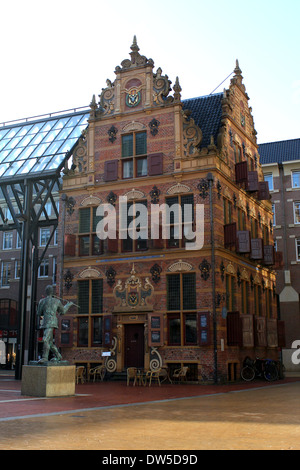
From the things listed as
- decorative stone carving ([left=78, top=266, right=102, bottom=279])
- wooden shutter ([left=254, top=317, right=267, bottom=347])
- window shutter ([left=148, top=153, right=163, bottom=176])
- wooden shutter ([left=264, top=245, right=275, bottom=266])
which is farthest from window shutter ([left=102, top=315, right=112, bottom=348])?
wooden shutter ([left=264, top=245, right=275, bottom=266])

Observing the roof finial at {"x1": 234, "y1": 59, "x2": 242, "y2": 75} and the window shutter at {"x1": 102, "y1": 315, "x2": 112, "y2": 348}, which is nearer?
the window shutter at {"x1": 102, "y1": 315, "x2": 112, "y2": 348}

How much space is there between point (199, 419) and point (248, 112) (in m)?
23.9

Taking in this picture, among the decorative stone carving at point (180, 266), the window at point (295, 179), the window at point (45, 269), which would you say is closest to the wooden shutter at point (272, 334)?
the decorative stone carving at point (180, 266)

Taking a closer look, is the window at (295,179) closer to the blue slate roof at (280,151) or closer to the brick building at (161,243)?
the blue slate roof at (280,151)

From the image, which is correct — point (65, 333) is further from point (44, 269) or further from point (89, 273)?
point (44, 269)

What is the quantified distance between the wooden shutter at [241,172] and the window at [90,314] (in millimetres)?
8635

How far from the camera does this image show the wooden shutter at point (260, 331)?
85.5ft

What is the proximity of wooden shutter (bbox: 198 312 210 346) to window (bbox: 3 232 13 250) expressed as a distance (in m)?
28.3

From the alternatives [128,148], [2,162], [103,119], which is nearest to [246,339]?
[128,148]

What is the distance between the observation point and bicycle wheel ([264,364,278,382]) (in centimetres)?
2577

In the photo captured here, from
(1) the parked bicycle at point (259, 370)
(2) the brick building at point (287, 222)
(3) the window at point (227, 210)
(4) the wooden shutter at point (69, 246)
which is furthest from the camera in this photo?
(2) the brick building at point (287, 222)

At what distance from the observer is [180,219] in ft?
80.7

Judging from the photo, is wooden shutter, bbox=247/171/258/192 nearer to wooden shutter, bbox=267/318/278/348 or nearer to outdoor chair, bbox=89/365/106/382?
wooden shutter, bbox=267/318/278/348

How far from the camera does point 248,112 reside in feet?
103
